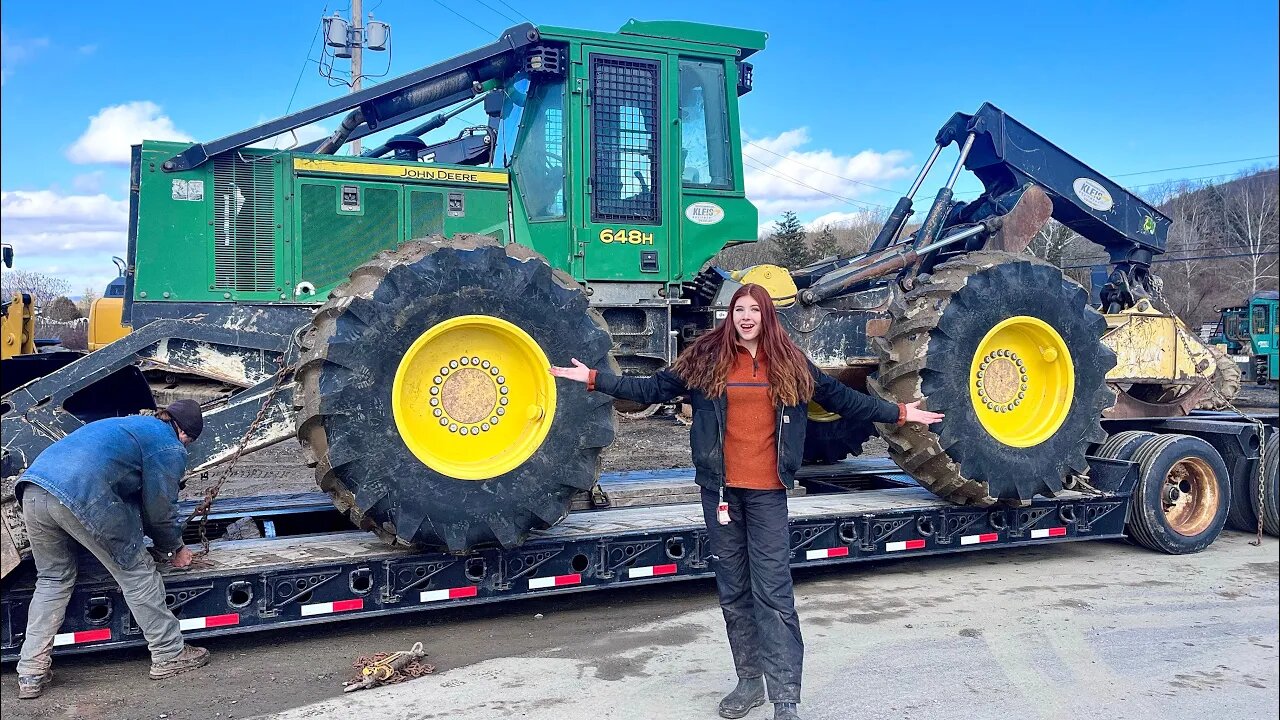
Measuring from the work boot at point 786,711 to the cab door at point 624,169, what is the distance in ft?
11.0

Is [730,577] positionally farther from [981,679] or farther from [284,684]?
[284,684]

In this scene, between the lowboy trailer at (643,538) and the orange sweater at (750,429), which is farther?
the lowboy trailer at (643,538)

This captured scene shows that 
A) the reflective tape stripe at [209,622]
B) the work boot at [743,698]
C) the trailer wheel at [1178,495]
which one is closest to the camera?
the work boot at [743,698]

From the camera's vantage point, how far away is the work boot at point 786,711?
421cm

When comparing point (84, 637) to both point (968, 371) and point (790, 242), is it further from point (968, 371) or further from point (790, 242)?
point (790, 242)

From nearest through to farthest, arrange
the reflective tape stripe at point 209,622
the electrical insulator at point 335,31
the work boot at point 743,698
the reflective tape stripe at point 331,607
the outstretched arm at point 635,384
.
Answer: the work boot at point 743,698 → the outstretched arm at point 635,384 → the reflective tape stripe at point 209,622 → the reflective tape stripe at point 331,607 → the electrical insulator at point 335,31

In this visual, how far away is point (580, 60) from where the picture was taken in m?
6.61

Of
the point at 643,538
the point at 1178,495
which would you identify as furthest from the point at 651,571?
the point at 1178,495

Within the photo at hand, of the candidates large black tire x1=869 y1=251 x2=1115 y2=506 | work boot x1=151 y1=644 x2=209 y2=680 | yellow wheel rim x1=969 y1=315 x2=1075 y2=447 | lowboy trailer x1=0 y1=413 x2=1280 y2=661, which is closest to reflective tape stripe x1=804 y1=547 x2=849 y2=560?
lowboy trailer x1=0 y1=413 x2=1280 y2=661

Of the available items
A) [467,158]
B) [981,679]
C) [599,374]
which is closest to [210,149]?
[467,158]

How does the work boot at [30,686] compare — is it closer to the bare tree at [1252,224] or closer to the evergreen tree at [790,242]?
the evergreen tree at [790,242]

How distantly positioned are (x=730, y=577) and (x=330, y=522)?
3380 mm

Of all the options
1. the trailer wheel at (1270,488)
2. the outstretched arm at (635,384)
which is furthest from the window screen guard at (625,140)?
the trailer wheel at (1270,488)

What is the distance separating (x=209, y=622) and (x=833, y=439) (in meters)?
5.64
